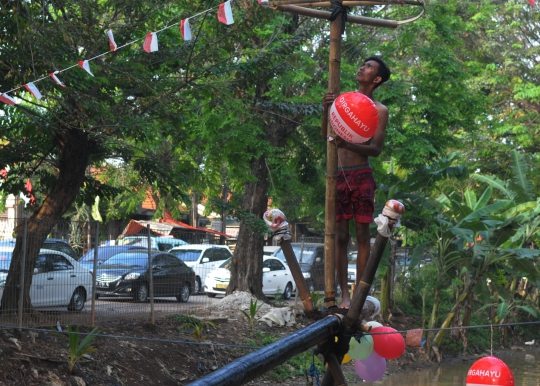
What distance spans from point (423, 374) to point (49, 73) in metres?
10.0

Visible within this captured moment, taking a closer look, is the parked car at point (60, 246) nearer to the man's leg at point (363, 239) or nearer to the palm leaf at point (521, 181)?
the man's leg at point (363, 239)

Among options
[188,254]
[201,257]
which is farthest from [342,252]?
[201,257]

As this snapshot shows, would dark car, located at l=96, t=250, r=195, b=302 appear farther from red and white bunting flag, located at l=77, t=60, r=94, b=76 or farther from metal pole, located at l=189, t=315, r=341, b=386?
metal pole, located at l=189, t=315, r=341, b=386

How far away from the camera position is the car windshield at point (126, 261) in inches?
494

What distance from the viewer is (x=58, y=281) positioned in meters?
11.2

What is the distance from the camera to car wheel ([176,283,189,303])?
562 inches

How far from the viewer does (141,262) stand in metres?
13.1

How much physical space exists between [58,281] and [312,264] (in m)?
11.5

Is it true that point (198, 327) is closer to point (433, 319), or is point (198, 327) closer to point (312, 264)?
point (433, 319)

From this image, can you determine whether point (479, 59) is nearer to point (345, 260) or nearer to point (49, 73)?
point (49, 73)

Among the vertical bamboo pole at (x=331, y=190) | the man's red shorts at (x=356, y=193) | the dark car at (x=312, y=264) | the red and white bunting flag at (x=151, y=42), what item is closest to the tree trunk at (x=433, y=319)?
the dark car at (x=312, y=264)

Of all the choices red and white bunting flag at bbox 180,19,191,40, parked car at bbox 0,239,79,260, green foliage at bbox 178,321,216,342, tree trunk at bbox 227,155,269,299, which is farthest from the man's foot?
tree trunk at bbox 227,155,269,299

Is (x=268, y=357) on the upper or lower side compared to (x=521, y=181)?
lower

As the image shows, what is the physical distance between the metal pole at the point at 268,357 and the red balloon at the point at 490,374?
1666mm
